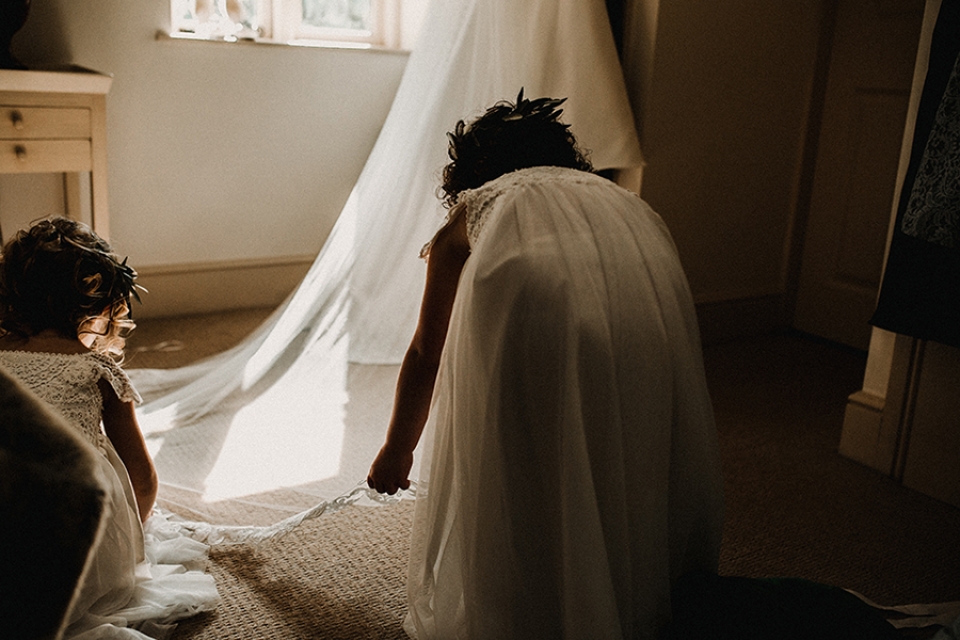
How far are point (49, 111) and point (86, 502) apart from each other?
6.48ft

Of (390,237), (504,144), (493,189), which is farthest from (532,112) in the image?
(390,237)

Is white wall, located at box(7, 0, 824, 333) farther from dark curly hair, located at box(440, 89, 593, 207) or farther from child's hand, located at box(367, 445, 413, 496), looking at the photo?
child's hand, located at box(367, 445, 413, 496)

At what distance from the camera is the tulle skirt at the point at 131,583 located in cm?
119

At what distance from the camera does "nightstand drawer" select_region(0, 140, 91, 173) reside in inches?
85.7

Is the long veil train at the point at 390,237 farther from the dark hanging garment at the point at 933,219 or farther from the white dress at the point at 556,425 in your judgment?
the white dress at the point at 556,425

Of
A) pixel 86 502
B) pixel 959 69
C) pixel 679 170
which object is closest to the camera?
pixel 86 502

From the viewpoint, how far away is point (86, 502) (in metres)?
0.56

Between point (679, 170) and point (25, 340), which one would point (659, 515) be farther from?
point (679, 170)

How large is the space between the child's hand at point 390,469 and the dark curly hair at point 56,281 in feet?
1.52

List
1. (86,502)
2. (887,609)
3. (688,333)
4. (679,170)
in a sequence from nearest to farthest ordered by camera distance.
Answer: (86,502), (688,333), (887,609), (679,170)

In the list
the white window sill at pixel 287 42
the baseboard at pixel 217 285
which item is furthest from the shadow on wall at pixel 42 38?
the baseboard at pixel 217 285

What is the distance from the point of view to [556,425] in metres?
1.11

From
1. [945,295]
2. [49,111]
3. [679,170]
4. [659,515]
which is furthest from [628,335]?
[49,111]

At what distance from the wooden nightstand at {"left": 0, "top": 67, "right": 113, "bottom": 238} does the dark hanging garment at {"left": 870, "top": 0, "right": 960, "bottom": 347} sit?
1944 mm
